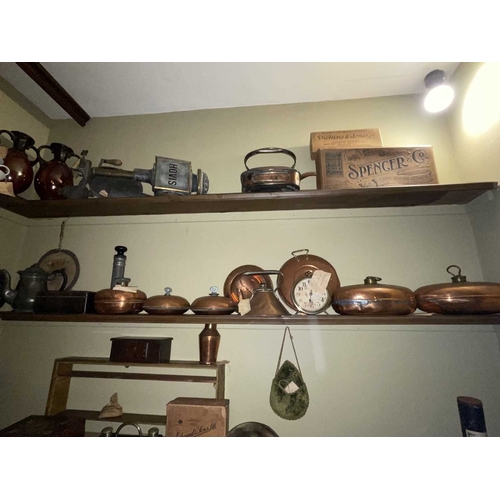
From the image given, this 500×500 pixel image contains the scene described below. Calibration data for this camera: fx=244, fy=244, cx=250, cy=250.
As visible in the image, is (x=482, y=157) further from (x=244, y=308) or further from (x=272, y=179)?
(x=244, y=308)

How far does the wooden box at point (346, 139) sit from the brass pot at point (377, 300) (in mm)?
937

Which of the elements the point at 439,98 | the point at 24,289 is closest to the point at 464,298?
the point at 439,98

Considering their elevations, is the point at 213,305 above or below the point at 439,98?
below

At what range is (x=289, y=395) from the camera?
4.23 feet

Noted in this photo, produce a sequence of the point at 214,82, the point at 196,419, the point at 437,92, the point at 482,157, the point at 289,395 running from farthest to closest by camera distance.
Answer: the point at 214,82 < the point at 437,92 < the point at 482,157 < the point at 289,395 < the point at 196,419

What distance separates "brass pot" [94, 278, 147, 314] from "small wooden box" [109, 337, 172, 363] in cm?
18

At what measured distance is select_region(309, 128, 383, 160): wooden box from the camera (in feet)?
5.24

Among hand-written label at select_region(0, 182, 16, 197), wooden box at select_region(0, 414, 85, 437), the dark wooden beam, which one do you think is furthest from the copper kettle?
the dark wooden beam

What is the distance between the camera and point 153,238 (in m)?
1.75

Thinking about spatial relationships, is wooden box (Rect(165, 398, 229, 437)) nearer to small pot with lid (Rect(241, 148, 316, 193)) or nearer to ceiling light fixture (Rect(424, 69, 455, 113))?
small pot with lid (Rect(241, 148, 316, 193))

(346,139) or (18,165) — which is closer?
(18,165)

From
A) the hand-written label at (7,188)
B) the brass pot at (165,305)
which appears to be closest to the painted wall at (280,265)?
the brass pot at (165,305)

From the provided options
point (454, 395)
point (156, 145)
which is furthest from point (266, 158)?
point (454, 395)

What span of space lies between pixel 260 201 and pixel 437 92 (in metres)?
1.29
